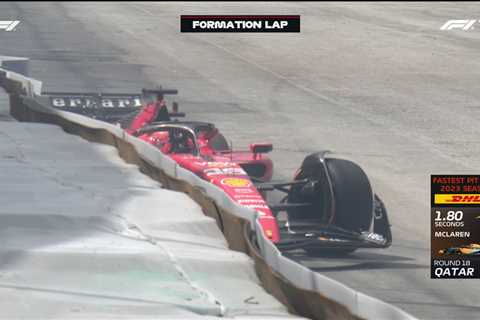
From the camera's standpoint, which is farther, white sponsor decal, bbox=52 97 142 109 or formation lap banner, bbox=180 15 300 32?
formation lap banner, bbox=180 15 300 32

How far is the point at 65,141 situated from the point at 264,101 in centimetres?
2067

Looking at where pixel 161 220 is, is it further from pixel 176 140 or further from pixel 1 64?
pixel 1 64

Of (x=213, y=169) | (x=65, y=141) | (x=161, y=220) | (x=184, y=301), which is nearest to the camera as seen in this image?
(x=184, y=301)

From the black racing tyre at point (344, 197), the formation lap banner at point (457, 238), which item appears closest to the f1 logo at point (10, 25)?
the black racing tyre at point (344, 197)

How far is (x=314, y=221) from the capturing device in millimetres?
17641

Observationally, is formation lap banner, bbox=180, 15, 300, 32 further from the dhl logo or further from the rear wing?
the dhl logo

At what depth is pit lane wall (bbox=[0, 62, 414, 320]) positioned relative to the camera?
8688 millimetres

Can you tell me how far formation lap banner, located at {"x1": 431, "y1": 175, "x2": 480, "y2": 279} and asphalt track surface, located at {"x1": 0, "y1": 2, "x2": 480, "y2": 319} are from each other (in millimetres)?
257

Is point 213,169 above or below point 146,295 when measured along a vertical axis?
below

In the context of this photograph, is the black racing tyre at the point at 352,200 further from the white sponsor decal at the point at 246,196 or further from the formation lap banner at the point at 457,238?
the white sponsor decal at the point at 246,196

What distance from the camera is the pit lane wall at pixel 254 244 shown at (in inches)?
342

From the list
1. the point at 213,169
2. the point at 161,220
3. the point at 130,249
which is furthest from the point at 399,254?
the point at 130,249

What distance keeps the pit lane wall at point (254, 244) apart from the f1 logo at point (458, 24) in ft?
84.4

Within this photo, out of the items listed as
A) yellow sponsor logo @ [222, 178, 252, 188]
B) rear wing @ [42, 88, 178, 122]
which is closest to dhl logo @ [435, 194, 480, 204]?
yellow sponsor logo @ [222, 178, 252, 188]
